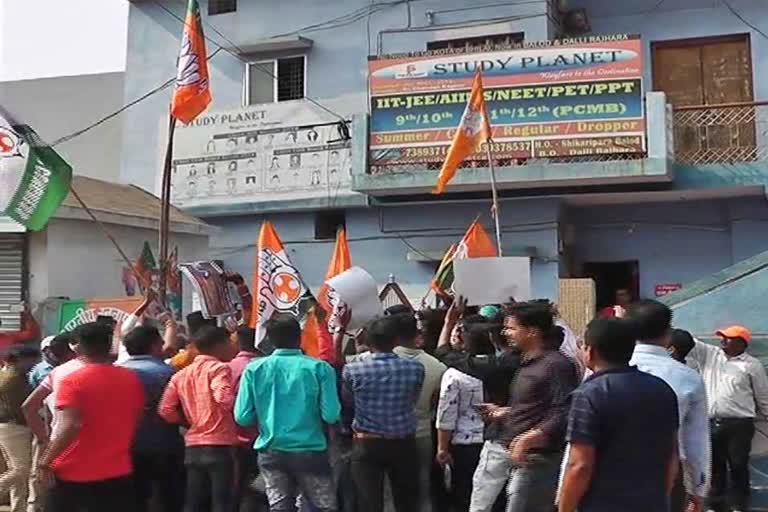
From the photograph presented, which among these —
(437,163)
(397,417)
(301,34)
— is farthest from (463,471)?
(301,34)

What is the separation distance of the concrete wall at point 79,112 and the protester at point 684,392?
15535 millimetres

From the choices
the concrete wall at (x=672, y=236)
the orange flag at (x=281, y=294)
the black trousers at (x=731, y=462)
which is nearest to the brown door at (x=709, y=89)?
the concrete wall at (x=672, y=236)

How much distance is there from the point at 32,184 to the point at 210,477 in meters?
4.31

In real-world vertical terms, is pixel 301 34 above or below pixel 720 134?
above

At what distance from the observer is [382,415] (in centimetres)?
648

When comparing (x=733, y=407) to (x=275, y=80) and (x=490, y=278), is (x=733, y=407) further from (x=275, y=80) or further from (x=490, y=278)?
(x=275, y=80)

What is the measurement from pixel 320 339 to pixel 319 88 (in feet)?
30.7

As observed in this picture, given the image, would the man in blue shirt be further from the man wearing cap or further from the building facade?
the building facade

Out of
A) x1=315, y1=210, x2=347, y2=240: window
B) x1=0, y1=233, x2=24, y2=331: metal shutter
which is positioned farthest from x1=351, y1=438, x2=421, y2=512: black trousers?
x1=315, y1=210, x2=347, y2=240: window

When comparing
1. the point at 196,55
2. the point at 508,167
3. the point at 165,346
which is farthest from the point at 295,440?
the point at 508,167

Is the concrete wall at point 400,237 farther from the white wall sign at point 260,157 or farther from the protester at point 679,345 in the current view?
the protester at point 679,345

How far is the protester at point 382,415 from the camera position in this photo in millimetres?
6465

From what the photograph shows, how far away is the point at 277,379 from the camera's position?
242 inches

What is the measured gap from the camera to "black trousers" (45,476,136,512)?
543cm
